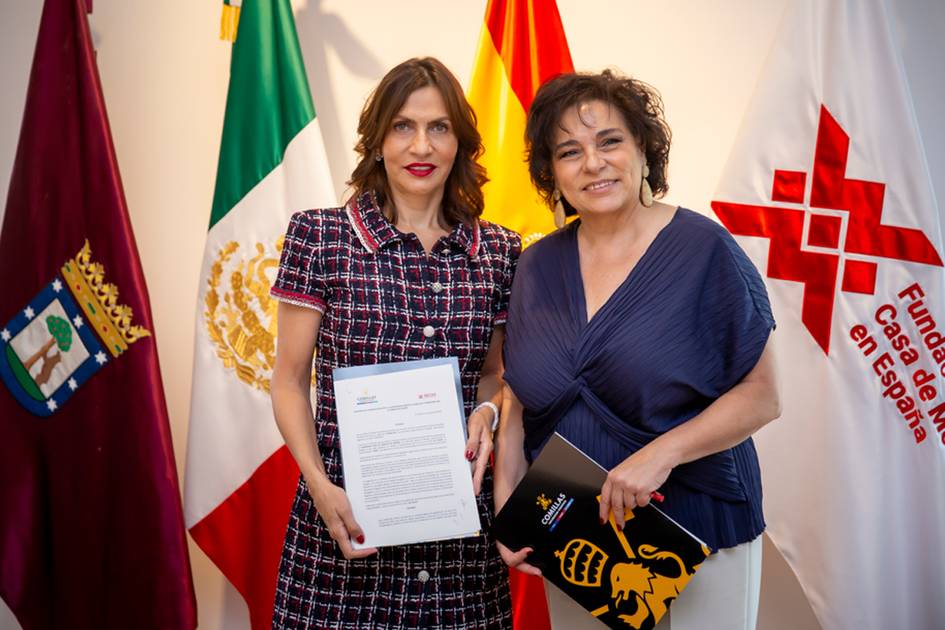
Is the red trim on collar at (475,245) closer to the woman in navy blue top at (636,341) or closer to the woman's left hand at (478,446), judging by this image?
the woman in navy blue top at (636,341)

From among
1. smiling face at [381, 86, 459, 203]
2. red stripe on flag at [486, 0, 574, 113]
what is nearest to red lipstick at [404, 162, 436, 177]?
smiling face at [381, 86, 459, 203]

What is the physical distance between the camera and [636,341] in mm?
1287

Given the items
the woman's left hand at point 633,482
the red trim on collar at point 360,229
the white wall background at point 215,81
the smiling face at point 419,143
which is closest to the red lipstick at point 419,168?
the smiling face at point 419,143

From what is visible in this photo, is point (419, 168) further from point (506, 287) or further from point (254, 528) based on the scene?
point (254, 528)

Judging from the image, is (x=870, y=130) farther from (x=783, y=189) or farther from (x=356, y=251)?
(x=356, y=251)

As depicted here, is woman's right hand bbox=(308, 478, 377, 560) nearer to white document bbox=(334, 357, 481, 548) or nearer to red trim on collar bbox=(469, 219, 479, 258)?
white document bbox=(334, 357, 481, 548)

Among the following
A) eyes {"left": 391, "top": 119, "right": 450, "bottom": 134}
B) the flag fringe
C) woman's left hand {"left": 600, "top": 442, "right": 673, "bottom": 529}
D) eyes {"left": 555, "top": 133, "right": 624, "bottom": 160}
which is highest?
the flag fringe

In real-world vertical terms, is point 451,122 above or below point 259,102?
below

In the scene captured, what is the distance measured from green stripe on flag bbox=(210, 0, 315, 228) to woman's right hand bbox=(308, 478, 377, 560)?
1.09 meters

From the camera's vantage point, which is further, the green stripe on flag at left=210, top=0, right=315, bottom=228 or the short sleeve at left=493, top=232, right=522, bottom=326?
the green stripe on flag at left=210, top=0, right=315, bottom=228

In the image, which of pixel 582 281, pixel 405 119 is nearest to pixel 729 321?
pixel 582 281

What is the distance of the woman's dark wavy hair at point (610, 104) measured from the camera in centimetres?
142

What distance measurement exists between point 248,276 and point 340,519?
40.2 inches

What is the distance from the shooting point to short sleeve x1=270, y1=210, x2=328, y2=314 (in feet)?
4.82
